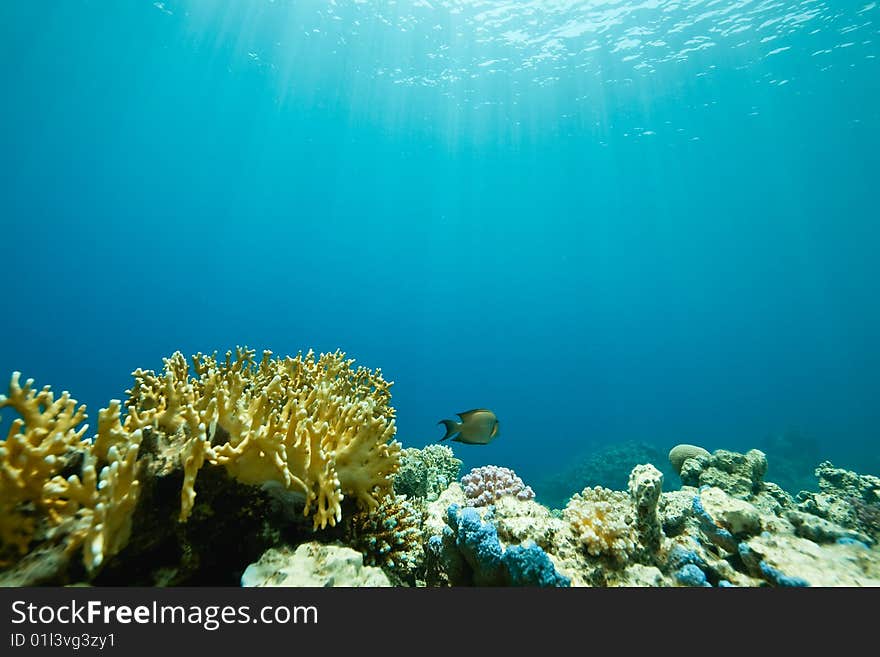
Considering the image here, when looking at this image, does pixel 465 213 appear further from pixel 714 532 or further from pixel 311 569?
pixel 311 569

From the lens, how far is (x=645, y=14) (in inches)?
1009

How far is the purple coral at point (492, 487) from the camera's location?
4523 mm

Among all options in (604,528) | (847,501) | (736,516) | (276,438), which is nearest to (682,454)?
(847,501)

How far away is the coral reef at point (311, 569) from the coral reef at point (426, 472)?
247 centimetres

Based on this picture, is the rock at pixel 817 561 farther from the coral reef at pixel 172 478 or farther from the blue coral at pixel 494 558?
the coral reef at pixel 172 478

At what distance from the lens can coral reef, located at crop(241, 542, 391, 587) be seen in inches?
82.0

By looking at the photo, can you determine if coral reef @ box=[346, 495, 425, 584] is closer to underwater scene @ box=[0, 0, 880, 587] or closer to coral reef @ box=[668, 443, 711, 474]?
underwater scene @ box=[0, 0, 880, 587]

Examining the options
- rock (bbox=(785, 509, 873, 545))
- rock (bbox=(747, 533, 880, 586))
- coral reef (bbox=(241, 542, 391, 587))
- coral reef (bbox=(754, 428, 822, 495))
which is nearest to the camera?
coral reef (bbox=(241, 542, 391, 587))

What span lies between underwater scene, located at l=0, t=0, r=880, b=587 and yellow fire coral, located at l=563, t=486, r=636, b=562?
1.7 inches

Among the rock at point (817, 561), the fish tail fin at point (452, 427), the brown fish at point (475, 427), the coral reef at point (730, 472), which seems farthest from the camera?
the coral reef at point (730, 472)

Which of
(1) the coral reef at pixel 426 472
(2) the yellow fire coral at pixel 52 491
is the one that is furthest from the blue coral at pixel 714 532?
(2) the yellow fire coral at pixel 52 491

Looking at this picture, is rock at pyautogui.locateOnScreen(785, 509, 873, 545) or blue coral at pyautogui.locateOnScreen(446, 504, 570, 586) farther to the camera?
rock at pyautogui.locateOnScreen(785, 509, 873, 545)

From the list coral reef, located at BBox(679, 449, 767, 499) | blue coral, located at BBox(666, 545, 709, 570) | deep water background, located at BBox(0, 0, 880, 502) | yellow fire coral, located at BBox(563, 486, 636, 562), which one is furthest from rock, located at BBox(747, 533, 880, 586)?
deep water background, located at BBox(0, 0, 880, 502)

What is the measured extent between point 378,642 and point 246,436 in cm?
134
